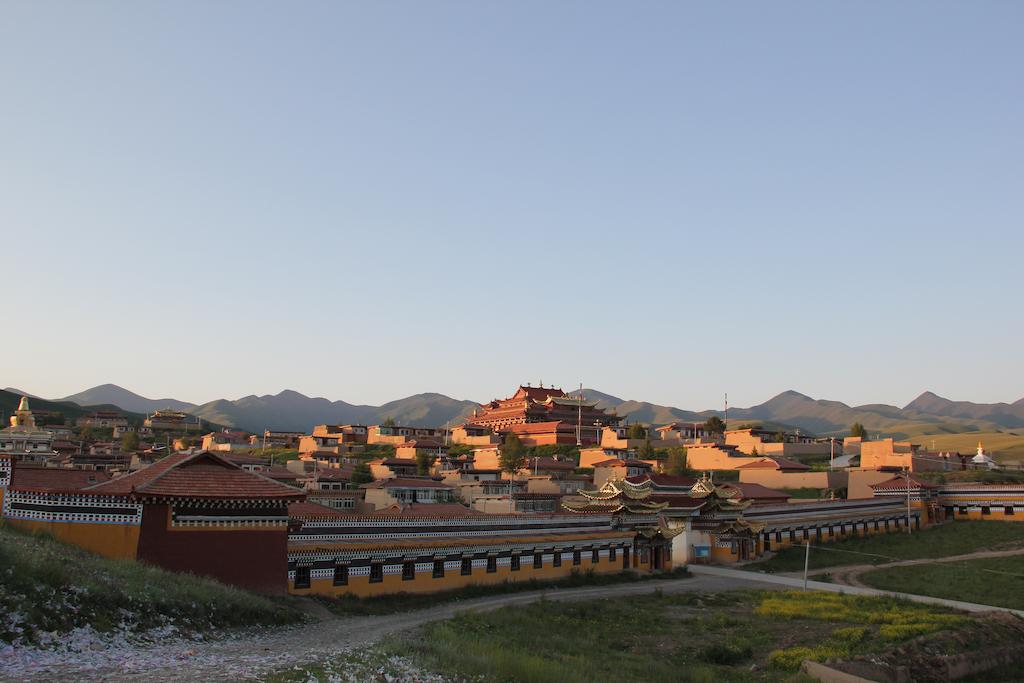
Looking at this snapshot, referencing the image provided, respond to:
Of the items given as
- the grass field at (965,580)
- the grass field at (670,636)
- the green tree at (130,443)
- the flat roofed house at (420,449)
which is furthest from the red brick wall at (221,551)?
the green tree at (130,443)

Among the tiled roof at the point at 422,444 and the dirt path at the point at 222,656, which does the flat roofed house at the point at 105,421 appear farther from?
the dirt path at the point at 222,656

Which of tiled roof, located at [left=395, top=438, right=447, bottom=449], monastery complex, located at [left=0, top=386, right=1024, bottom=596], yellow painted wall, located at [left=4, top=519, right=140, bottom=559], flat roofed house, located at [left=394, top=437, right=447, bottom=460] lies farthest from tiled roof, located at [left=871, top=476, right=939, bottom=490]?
yellow painted wall, located at [left=4, top=519, right=140, bottom=559]

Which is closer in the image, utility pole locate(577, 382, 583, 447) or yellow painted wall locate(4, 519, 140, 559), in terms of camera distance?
yellow painted wall locate(4, 519, 140, 559)

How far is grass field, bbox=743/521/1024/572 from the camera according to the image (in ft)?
166

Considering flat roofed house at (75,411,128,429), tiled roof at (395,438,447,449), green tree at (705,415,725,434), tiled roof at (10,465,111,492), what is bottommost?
tiled roof at (395,438,447,449)

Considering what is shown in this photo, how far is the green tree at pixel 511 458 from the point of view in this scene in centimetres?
7818

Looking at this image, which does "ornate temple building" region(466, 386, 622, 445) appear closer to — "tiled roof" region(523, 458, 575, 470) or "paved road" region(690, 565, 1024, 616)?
"tiled roof" region(523, 458, 575, 470)

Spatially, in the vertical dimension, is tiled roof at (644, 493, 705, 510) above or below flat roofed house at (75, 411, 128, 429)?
below

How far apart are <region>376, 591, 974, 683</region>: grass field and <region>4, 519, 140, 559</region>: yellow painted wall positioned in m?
9.07

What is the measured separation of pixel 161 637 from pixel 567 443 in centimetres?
9159

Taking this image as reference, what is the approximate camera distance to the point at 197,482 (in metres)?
24.4

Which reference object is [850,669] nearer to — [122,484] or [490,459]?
[122,484]

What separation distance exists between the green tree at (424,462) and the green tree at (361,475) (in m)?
5.20

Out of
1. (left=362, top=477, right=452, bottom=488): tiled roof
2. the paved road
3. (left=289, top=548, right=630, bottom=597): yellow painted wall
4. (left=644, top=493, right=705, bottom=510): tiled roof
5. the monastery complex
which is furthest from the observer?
(left=362, top=477, right=452, bottom=488): tiled roof
